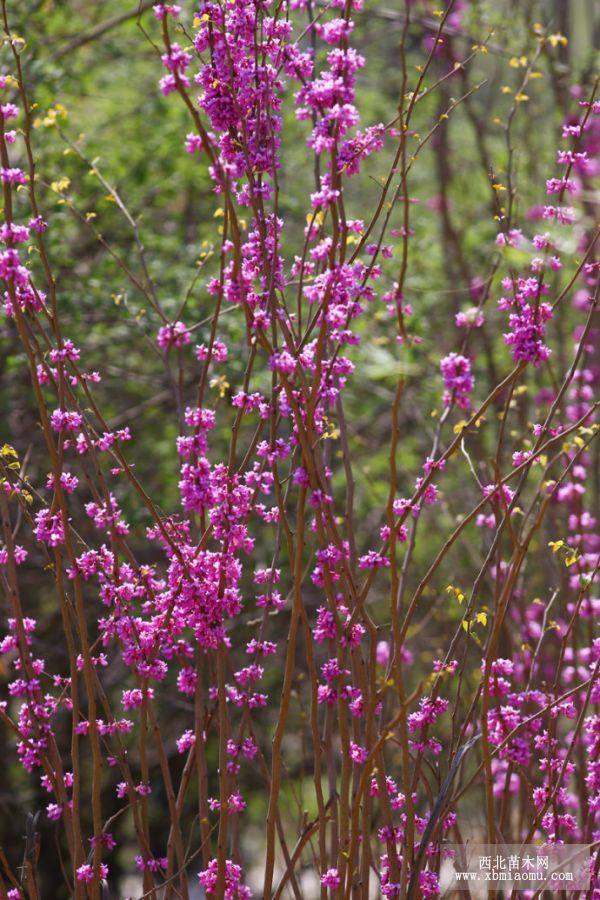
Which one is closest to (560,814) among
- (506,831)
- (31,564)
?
(506,831)

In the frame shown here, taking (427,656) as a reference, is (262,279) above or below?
below

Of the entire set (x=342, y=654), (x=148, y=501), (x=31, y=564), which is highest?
(x=31, y=564)

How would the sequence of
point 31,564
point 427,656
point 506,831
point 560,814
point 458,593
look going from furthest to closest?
point 31,564
point 427,656
point 506,831
point 560,814
point 458,593

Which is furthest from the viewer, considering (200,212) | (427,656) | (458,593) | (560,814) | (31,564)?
(200,212)

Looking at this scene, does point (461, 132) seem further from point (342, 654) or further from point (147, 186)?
point (342, 654)

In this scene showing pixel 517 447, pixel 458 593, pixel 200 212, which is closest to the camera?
pixel 458 593

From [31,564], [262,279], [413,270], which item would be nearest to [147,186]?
[413,270]

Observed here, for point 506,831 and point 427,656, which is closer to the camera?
point 506,831

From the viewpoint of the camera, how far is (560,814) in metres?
3.14

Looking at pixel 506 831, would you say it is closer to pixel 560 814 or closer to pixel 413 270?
pixel 560 814

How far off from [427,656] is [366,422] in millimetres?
2627

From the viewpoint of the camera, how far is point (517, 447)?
522 cm

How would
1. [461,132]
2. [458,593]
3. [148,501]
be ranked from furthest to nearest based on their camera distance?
1. [461,132]
2. [458,593]
3. [148,501]

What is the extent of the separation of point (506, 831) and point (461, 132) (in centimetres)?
903
